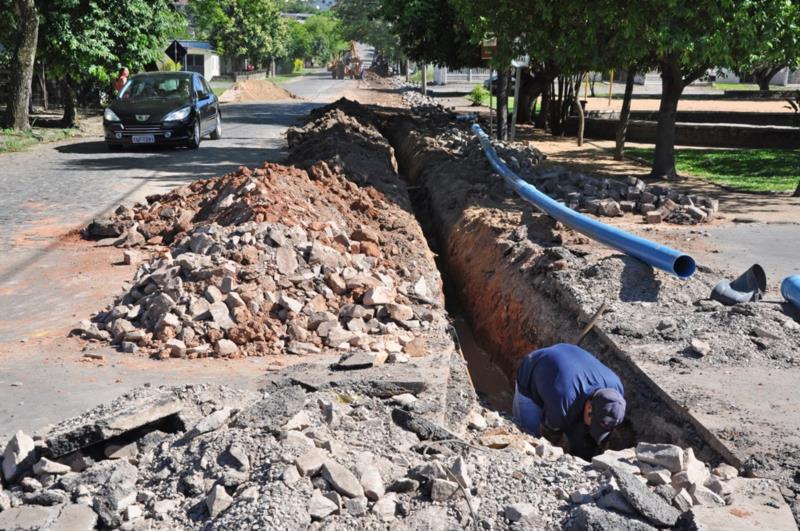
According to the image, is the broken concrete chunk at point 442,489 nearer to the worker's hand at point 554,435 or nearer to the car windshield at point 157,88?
the worker's hand at point 554,435

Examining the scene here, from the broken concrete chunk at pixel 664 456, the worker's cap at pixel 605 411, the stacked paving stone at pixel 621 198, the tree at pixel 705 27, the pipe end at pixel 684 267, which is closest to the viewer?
the broken concrete chunk at pixel 664 456

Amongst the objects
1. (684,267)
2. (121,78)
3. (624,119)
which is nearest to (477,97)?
(121,78)

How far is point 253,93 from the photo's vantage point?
50.6 m

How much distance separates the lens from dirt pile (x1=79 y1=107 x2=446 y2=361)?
804cm

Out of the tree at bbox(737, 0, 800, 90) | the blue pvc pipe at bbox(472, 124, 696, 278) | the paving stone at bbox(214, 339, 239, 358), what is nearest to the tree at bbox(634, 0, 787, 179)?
the tree at bbox(737, 0, 800, 90)

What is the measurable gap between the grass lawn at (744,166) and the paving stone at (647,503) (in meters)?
12.7

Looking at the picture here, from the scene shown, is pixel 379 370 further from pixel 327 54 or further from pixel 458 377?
pixel 327 54

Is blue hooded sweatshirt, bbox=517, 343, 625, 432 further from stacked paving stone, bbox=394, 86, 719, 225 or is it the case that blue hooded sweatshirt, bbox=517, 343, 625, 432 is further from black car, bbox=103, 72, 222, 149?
black car, bbox=103, 72, 222, 149

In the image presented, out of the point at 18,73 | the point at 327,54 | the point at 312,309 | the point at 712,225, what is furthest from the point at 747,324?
the point at 327,54

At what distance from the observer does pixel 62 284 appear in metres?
9.63

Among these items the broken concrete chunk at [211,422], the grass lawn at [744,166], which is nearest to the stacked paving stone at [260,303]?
the broken concrete chunk at [211,422]

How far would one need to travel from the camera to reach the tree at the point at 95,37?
24594 mm

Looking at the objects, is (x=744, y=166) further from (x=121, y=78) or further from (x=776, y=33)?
(x=121, y=78)

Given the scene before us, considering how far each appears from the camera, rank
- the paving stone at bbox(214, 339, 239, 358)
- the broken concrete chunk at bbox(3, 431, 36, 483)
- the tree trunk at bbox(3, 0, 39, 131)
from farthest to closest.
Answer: the tree trunk at bbox(3, 0, 39, 131)
the paving stone at bbox(214, 339, 239, 358)
the broken concrete chunk at bbox(3, 431, 36, 483)
